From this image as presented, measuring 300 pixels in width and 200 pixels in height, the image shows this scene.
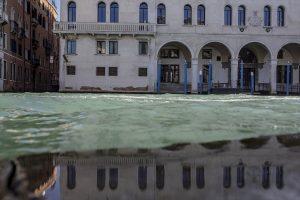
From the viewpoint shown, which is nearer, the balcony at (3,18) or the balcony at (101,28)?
the balcony at (3,18)

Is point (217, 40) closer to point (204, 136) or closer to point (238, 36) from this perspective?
point (238, 36)

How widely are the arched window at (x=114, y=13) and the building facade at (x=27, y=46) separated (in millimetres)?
8863

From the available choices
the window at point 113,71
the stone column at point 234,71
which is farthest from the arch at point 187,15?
the window at point 113,71

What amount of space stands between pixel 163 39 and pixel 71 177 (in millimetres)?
37898

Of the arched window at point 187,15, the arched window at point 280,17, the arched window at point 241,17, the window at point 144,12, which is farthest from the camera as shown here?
the arched window at point 280,17

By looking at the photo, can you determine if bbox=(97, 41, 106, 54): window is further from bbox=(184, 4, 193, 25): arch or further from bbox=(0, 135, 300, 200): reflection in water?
bbox=(0, 135, 300, 200): reflection in water

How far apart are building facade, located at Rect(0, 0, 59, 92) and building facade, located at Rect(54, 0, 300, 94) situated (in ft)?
15.5

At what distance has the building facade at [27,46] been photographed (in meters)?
39.7

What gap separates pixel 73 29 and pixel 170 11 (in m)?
8.92

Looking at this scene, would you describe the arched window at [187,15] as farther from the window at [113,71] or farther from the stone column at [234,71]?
the window at [113,71]

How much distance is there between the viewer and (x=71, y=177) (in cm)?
364

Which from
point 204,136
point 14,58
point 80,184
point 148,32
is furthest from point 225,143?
point 14,58

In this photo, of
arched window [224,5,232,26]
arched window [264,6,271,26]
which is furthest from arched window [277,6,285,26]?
arched window [224,5,232,26]

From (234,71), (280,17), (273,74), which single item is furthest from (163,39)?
(280,17)
